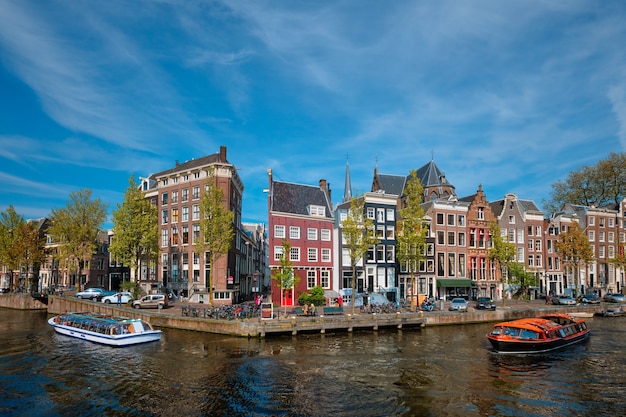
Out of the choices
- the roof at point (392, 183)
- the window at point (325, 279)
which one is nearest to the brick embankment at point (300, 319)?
the window at point (325, 279)

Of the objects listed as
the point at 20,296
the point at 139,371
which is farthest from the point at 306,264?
the point at 20,296

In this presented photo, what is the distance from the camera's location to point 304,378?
27609 mm

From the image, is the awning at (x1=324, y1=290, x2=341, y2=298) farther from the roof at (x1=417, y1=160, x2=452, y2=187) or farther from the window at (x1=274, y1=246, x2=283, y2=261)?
the roof at (x1=417, y1=160, x2=452, y2=187)

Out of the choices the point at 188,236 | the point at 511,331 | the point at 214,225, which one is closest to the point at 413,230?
the point at 511,331

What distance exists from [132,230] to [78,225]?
570 inches

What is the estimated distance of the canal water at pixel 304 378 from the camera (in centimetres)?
2280

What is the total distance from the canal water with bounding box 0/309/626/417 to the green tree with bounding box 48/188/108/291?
28.6 m

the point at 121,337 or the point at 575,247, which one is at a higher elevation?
the point at 575,247

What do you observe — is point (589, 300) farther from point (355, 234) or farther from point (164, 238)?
point (164, 238)

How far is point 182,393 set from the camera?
80.8ft

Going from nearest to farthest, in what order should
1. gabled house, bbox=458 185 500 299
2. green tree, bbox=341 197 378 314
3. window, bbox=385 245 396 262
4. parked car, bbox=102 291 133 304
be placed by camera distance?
green tree, bbox=341 197 378 314 → parked car, bbox=102 291 133 304 → window, bbox=385 245 396 262 → gabled house, bbox=458 185 500 299

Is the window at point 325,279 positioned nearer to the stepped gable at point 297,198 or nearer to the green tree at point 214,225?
the stepped gable at point 297,198

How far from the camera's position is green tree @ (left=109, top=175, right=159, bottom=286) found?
59.8 m

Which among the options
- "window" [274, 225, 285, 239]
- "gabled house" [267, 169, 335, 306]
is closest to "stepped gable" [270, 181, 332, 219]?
"gabled house" [267, 169, 335, 306]
